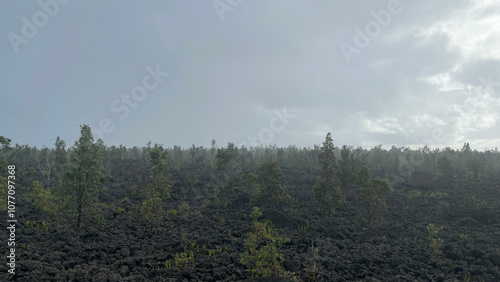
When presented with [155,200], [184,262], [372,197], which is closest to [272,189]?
[372,197]

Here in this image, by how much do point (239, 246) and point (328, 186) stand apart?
1484cm

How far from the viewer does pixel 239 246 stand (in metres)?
23.9

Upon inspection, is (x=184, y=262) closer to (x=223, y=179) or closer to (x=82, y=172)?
(x=82, y=172)

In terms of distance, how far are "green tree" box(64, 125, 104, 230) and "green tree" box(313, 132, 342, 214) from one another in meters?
23.4

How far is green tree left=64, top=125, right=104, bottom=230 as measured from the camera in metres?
24.7

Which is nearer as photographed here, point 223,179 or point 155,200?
point 155,200

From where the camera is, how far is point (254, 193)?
36.7 m

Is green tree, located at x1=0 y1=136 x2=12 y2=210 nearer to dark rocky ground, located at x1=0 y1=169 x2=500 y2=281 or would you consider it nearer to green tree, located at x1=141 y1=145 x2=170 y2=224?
dark rocky ground, located at x1=0 y1=169 x2=500 y2=281

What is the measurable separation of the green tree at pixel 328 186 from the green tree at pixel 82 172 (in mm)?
23371

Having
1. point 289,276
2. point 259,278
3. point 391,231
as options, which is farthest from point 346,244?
point 259,278

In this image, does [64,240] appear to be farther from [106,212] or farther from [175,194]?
[175,194]

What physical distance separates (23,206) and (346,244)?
35335mm

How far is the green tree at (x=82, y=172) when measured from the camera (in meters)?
24.7

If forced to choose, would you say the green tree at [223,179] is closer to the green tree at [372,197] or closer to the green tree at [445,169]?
the green tree at [372,197]
